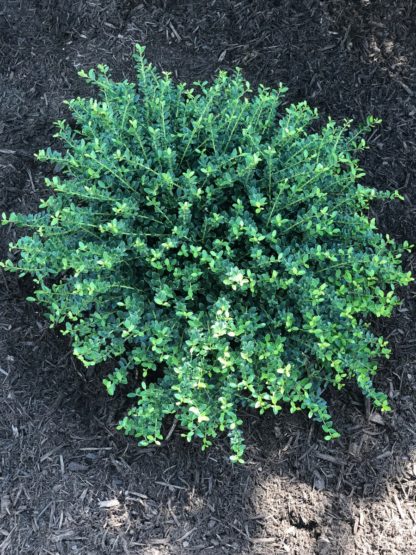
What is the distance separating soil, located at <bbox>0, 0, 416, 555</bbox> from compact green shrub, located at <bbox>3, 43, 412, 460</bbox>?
43 centimetres

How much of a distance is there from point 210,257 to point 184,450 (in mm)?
1221

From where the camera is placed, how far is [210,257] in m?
2.92

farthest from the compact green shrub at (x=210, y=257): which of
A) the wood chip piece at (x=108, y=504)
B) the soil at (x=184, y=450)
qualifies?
the wood chip piece at (x=108, y=504)

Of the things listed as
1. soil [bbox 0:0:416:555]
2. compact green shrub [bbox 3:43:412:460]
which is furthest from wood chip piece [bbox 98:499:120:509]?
compact green shrub [bbox 3:43:412:460]

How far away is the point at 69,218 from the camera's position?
3.01 meters

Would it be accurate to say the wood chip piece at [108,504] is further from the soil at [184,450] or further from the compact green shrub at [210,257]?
the compact green shrub at [210,257]

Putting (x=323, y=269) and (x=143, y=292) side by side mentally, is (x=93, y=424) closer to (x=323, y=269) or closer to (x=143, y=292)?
(x=143, y=292)

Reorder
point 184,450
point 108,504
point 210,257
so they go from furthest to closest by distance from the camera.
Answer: point 184,450, point 108,504, point 210,257

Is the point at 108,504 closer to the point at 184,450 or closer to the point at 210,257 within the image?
the point at 184,450

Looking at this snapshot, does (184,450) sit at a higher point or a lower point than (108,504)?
higher

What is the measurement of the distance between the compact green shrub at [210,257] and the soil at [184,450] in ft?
1.42

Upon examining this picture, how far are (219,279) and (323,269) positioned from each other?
1.71ft

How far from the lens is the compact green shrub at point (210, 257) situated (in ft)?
9.66

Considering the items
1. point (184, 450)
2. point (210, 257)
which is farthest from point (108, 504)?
point (210, 257)
